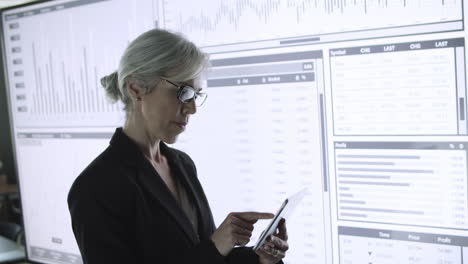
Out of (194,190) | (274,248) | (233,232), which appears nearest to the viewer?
(233,232)

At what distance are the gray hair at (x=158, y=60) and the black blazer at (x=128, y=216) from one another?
151mm

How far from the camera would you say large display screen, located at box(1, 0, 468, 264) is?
4.21 feet

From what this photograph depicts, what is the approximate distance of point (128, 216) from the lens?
42.6 inches

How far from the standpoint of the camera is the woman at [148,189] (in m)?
1.04

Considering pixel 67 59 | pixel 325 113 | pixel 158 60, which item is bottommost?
pixel 325 113

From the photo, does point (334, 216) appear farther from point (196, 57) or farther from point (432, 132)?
point (196, 57)

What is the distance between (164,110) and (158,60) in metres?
0.12

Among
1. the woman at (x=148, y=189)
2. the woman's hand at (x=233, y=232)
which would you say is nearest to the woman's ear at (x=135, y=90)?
the woman at (x=148, y=189)

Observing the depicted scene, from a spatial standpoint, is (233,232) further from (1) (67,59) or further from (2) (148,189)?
(1) (67,59)

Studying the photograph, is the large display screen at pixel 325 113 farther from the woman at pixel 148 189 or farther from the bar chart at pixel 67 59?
the woman at pixel 148 189

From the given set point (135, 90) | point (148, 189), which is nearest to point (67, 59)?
point (135, 90)

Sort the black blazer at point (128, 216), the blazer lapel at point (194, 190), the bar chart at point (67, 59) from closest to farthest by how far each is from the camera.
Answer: the black blazer at point (128, 216) → the blazer lapel at point (194, 190) → the bar chart at point (67, 59)

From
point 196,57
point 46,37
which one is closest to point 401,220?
point 196,57

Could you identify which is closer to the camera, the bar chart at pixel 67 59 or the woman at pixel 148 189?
the woman at pixel 148 189
